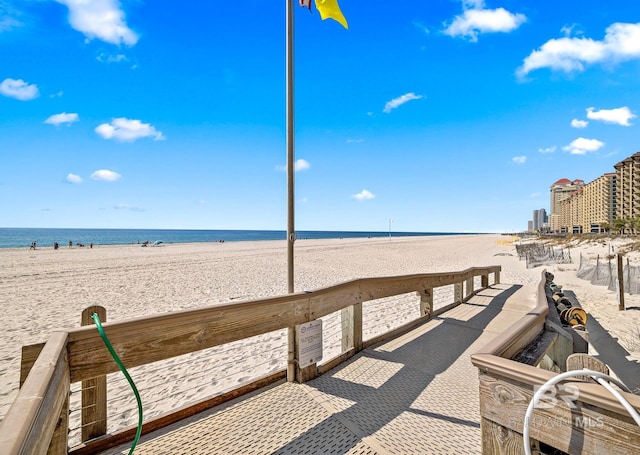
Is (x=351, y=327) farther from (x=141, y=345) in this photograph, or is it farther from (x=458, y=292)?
(x=458, y=292)

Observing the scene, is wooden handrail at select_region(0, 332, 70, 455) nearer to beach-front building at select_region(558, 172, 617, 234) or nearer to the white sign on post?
the white sign on post

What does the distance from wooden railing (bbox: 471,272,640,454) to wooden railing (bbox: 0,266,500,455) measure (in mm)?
1711

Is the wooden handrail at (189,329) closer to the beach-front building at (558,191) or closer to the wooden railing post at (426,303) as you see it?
the wooden railing post at (426,303)

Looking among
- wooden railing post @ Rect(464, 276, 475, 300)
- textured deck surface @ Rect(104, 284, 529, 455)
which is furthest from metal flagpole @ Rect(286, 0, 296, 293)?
wooden railing post @ Rect(464, 276, 475, 300)

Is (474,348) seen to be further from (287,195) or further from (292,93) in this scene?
(292,93)

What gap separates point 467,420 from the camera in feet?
8.63

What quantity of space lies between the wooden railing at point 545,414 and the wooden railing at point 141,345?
1.71 m

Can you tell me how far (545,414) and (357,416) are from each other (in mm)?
1581

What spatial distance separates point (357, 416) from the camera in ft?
8.57

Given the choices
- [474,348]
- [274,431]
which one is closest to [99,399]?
[274,431]

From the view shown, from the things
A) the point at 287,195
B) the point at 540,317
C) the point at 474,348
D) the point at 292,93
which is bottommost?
the point at 474,348

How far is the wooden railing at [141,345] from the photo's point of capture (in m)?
1.10

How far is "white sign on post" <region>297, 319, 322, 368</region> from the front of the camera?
125 inches

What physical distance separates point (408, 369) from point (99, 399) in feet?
9.30
